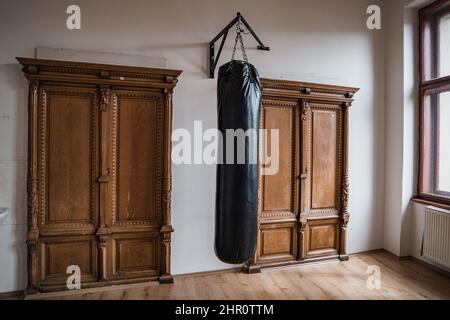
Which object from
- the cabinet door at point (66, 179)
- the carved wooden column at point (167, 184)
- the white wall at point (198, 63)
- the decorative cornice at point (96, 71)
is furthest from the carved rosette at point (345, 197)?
the cabinet door at point (66, 179)

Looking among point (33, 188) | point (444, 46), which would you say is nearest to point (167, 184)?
point (33, 188)

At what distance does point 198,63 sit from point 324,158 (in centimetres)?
192

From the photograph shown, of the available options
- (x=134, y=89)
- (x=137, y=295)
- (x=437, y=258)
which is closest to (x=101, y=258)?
(x=137, y=295)

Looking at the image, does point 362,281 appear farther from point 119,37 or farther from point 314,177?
point 119,37

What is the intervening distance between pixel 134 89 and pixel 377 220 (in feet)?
11.9

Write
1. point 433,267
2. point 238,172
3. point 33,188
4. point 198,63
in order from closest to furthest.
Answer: point 238,172
point 33,188
point 198,63
point 433,267

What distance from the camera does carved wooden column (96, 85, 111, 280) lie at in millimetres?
2604

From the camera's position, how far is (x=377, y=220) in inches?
149

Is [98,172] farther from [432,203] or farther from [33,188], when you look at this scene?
[432,203]

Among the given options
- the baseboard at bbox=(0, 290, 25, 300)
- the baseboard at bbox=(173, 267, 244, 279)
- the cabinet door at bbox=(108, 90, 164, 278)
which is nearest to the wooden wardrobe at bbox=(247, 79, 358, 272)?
the baseboard at bbox=(173, 267, 244, 279)

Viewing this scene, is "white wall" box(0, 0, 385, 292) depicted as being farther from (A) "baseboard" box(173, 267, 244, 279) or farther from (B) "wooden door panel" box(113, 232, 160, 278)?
(B) "wooden door panel" box(113, 232, 160, 278)

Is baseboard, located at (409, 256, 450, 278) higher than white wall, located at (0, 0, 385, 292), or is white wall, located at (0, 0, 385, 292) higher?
white wall, located at (0, 0, 385, 292)

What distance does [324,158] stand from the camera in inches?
132

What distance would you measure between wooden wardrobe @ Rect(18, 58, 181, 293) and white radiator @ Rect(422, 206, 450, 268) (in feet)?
10.1
